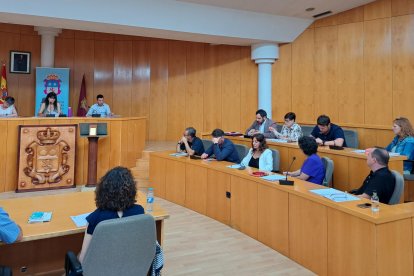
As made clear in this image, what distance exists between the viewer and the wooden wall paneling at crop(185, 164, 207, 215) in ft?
15.0

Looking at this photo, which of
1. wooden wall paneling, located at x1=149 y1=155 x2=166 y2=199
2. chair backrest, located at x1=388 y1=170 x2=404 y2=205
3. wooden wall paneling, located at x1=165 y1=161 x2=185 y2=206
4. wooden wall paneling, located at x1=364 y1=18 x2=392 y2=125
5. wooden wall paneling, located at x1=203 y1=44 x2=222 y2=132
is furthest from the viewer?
wooden wall paneling, located at x1=203 y1=44 x2=222 y2=132

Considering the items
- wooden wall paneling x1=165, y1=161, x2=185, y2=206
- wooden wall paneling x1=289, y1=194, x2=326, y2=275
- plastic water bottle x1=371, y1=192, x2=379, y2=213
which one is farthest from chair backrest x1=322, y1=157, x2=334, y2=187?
wooden wall paneling x1=165, y1=161, x2=185, y2=206

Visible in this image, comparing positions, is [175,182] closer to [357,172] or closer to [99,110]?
[357,172]

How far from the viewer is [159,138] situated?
31.3 feet

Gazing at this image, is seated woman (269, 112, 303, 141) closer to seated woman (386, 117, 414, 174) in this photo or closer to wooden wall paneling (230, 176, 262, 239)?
seated woman (386, 117, 414, 174)

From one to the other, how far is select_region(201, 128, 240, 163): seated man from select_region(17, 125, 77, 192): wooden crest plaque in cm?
267

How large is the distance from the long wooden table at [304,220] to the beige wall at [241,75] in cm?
351

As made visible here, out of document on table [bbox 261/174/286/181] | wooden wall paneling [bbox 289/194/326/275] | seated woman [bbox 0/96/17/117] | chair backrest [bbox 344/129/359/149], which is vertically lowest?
wooden wall paneling [bbox 289/194/326/275]

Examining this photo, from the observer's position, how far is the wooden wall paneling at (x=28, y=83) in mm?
8609

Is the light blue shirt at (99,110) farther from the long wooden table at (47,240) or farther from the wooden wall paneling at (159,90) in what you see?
the long wooden table at (47,240)

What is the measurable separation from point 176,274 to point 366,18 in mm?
6319

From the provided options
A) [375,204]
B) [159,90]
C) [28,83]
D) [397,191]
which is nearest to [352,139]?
[397,191]

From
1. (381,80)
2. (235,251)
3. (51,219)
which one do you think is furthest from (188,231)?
(381,80)

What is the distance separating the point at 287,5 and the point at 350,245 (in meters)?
5.51
